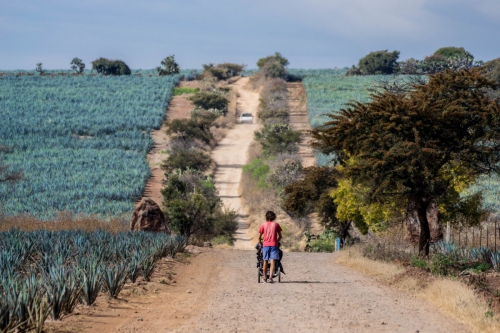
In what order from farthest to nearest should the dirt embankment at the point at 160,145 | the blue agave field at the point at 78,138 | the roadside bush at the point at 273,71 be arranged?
1. the roadside bush at the point at 273,71
2. the dirt embankment at the point at 160,145
3. the blue agave field at the point at 78,138

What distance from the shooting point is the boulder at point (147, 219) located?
3066 cm

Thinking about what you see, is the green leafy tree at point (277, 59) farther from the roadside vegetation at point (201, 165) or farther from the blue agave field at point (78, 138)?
the blue agave field at point (78, 138)

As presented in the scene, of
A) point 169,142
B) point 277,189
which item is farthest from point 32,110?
point 277,189

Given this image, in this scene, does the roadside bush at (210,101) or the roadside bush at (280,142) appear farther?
the roadside bush at (210,101)

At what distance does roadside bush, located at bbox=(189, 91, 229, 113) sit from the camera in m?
88.6

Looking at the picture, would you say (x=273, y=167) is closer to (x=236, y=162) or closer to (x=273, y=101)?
(x=236, y=162)

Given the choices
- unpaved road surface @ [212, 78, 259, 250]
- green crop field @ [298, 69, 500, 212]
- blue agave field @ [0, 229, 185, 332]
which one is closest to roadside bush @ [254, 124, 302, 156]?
unpaved road surface @ [212, 78, 259, 250]

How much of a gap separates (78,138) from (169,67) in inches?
2055

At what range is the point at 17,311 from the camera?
9.38 metres

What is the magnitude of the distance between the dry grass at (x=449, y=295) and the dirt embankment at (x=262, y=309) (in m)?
0.23

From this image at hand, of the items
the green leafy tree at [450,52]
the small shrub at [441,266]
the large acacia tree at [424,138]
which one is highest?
the green leafy tree at [450,52]

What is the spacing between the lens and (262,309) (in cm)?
1189

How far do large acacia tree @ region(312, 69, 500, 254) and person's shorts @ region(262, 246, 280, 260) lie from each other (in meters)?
5.29

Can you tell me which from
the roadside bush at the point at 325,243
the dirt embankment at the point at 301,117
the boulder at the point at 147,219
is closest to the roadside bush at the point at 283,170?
the dirt embankment at the point at 301,117
